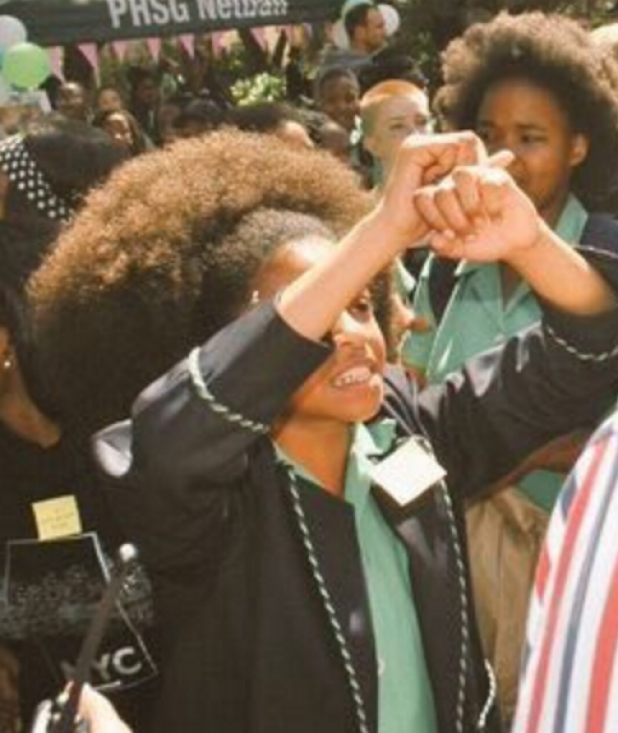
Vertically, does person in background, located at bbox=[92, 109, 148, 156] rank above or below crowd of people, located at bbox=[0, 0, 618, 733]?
below

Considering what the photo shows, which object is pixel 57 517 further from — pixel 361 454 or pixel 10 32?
pixel 10 32

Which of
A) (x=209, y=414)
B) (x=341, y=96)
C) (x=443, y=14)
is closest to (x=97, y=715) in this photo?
(x=209, y=414)

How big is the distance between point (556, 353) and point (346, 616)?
0.42 metres

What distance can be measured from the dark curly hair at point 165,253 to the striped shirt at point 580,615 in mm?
850

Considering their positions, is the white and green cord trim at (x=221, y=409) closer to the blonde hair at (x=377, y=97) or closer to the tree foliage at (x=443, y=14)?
the blonde hair at (x=377, y=97)

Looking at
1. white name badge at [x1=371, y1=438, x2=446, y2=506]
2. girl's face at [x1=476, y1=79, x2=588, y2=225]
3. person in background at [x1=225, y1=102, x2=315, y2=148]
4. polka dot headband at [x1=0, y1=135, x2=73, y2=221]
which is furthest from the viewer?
person in background at [x1=225, y1=102, x2=315, y2=148]

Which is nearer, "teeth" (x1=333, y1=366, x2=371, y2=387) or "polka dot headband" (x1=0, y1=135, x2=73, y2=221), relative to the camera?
"teeth" (x1=333, y1=366, x2=371, y2=387)

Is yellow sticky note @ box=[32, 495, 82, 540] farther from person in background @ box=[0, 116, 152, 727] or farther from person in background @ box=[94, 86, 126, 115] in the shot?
person in background @ box=[94, 86, 126, 115]

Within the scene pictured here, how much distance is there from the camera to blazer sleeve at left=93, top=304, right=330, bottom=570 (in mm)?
1409

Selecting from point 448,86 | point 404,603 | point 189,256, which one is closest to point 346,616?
point 404,603

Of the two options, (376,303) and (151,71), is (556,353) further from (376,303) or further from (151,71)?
(151,71)

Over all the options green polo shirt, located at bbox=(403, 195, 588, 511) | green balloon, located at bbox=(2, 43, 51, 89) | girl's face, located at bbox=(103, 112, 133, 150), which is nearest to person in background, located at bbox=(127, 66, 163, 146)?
green balloon, located at bbox=(2, 43, 51, 89)

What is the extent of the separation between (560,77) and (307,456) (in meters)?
1.52

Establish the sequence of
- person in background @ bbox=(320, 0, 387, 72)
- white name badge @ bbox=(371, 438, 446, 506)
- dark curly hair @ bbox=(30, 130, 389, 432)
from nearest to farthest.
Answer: white name badge @ bbox=(371, 438, 446, 506) → dark curly hair @ bbox=(30, 130, 389, 432) → person in background @ bbox=(320, 0, 387, 72)
